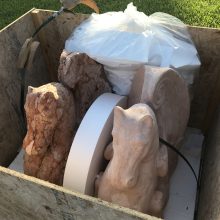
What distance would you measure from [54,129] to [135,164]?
0.34 meters

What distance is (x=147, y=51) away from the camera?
1.21 m

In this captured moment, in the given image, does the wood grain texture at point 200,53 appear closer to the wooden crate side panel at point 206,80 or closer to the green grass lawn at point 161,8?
the wooden crate side panel at point 206,80

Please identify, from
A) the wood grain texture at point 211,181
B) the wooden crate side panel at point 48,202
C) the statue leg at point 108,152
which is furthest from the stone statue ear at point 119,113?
the wood grain texture at point 211,181

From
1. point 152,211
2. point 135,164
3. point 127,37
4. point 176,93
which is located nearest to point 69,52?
point 127,37

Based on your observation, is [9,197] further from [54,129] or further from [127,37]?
[127,37]

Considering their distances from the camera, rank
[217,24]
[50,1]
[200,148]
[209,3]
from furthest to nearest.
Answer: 1. [50,1]
2. [209,3]
3. [217,24]
4. [200,148]

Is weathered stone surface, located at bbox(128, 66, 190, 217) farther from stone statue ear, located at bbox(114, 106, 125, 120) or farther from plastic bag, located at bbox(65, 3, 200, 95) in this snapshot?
stone statue ear, located at bbox(114, 106, 125, 120)

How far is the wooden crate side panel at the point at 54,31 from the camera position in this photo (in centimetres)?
146

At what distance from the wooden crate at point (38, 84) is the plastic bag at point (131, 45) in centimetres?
12

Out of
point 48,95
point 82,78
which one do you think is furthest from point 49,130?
point 82,78

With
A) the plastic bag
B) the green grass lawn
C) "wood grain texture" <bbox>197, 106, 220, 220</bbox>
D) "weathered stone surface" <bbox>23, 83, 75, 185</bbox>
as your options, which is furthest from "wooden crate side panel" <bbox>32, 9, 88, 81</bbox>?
the green grass lawn

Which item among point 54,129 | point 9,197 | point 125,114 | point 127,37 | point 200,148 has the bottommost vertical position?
point 200,148

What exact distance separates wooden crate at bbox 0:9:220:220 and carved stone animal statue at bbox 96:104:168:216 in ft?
0.52

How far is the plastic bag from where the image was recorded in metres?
1.23
